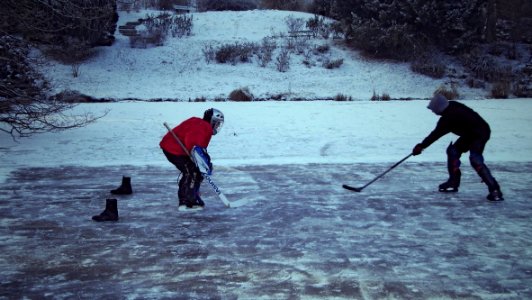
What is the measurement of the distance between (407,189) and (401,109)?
941cm

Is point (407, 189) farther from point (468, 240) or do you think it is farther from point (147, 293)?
point (147, 293)

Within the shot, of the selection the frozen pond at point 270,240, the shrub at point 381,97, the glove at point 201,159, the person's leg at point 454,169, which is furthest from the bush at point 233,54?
the glove at point 201,159

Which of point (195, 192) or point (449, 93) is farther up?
point (449, 93)

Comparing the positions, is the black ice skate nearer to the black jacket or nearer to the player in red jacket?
the black jacket

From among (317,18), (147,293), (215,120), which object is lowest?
(147,293)

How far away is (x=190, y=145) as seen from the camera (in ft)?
20.4

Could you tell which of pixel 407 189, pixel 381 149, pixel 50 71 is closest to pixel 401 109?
pixel 381 149

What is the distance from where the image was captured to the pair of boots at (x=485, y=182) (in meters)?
6.87

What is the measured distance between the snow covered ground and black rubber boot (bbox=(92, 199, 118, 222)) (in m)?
0.13

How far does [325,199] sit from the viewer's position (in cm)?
700

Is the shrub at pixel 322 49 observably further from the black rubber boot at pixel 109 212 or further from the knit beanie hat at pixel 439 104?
the black rubber boot at pixel 109 212

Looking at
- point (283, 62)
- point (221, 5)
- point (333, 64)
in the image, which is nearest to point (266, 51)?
point (283, 62)

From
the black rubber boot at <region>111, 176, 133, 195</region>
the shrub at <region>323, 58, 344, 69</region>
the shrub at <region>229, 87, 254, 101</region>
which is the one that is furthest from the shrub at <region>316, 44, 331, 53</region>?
the black rubber boot at <region>111, 176, 133, 195</region>

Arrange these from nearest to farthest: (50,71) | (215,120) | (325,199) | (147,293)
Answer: (147,293)
(215,120)
(325,199)
(50,71)
